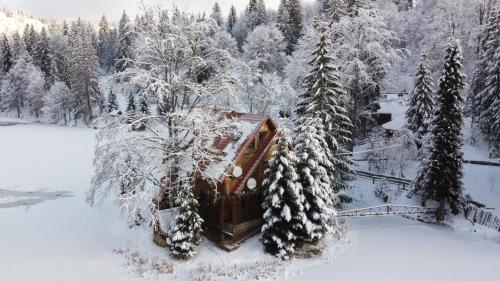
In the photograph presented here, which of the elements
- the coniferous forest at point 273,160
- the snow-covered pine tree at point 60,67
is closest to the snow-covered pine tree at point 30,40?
the snow-covered pine tree at point 60,67

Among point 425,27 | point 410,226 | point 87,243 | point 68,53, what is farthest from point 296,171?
point 68,53

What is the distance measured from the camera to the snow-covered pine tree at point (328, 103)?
26.9 m

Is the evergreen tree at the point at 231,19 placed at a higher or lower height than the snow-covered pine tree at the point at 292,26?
higher

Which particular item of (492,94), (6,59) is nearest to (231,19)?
(6,59)

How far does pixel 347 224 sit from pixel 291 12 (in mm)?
66665

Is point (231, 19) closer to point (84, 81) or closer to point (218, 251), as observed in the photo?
point (84, 81)

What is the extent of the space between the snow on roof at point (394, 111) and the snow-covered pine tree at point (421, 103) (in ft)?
16.2

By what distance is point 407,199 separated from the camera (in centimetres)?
3170

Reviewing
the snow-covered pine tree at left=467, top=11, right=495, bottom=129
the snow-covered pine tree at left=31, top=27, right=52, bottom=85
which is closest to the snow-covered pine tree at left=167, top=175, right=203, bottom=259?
the snow-covered pine tree at left=467, top=11, right=495, bottom=129

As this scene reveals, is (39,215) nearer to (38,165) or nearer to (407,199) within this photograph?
(38,165)

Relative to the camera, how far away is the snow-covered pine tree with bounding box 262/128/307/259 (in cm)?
2136

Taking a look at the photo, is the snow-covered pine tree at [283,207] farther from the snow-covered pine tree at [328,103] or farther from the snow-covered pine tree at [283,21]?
the snow-covered pine tree at [283,21]

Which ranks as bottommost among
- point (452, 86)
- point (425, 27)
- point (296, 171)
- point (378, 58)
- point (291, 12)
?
point (296, 171)

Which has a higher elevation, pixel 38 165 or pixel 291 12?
pixel 291 12
